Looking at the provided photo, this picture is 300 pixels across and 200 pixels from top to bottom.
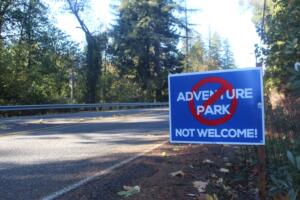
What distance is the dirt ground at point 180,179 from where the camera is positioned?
232 inches

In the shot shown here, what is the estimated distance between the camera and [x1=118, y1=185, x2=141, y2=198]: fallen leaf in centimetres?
577

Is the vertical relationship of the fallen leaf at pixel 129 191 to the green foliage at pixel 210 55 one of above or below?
below

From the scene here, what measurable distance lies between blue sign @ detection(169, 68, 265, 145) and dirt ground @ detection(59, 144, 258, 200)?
993mm

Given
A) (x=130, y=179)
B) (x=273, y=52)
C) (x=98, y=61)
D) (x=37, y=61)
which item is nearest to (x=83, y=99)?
(x=98, y=61)

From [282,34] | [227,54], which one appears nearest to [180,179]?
[282,34]

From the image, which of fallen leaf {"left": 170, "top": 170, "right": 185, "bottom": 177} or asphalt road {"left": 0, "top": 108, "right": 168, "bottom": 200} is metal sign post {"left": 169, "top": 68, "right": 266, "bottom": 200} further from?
asphalt road {"left": 0, "top": 108, "right": 168, "bottom": 200}

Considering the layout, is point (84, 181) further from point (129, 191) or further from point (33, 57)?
point (33, 57)

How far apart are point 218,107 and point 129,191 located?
1887mm

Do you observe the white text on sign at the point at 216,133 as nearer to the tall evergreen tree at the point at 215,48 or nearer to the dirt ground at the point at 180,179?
the dirt ground at the point at 180,179

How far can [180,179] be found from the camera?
6.71m

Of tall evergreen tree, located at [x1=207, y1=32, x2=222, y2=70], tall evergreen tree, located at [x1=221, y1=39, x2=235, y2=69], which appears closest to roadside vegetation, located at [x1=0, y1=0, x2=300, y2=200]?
tall evergreen tree, located at [x1=207, y1=32, x2=222, y2=70]

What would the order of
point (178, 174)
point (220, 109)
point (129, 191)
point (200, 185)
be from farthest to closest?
point (178, 174), point (200, 185), point (129, 191), point (220, 109)

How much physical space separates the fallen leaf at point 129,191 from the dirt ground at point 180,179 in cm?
2

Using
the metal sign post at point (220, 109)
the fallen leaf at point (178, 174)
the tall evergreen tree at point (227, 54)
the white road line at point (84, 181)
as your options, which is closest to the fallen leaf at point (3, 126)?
the white road line at point (84, 181)
